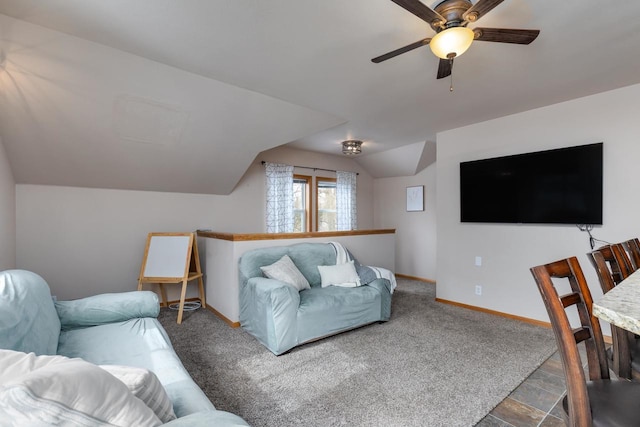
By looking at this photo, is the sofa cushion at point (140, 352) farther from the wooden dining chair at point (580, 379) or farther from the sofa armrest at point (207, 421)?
the wooden dining chair at point (580, 379)

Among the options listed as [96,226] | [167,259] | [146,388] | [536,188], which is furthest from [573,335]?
[96,226]

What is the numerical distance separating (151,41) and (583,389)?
9.54ft

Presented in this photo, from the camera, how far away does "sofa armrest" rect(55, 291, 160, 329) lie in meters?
2.10

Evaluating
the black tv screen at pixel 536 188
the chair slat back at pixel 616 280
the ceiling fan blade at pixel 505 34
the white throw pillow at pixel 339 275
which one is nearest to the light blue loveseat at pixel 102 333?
the chair slat back at pixel 616 280

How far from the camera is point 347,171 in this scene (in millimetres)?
6125

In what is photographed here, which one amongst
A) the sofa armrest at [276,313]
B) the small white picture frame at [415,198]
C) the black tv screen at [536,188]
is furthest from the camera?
the small white picture frame at [415,198]

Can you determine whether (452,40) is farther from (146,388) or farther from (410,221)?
(410,221)

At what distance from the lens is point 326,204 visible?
19.5 feet

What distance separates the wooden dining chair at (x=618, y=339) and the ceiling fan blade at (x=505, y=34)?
1198 millimetres

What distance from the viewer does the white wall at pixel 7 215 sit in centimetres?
274

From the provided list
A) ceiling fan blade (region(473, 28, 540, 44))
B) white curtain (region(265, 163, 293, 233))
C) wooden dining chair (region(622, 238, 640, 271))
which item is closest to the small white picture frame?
white curtain (region(265, 163, 293, 233))

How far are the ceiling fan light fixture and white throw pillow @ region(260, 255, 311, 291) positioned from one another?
2294 millimetres

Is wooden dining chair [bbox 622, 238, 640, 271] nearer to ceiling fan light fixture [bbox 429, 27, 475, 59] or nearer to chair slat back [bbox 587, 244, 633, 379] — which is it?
chair slat back [bbox 587, 244, 633, 379]

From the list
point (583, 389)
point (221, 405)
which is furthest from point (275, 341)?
point (583, 389)
